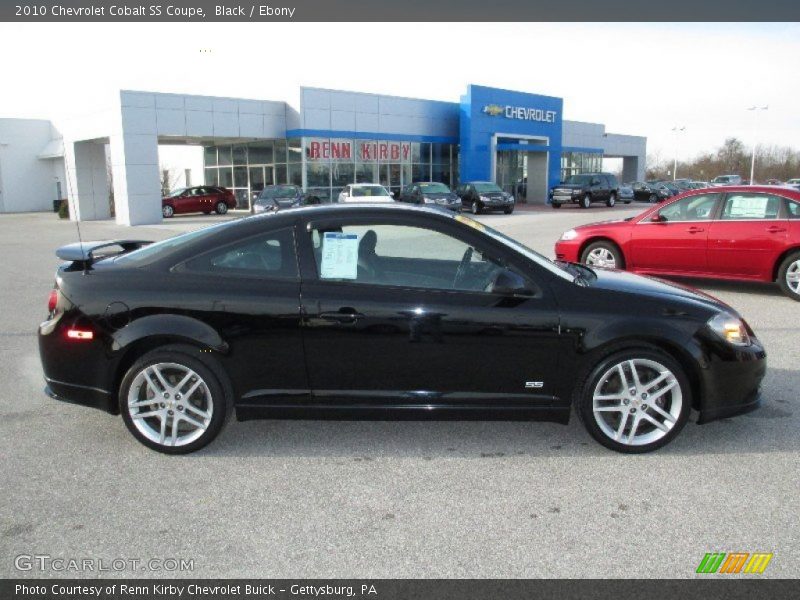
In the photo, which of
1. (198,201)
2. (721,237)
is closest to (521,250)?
(721,237)

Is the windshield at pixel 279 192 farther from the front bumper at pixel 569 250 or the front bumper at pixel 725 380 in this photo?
the front bumper at pixel 725 380

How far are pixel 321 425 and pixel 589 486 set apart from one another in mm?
1913

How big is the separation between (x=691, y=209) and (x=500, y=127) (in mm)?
32811

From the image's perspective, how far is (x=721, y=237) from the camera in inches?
350

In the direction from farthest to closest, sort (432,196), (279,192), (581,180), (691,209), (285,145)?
(581,180)
(285,145)
(432,196)
(279,192)
(691,209)

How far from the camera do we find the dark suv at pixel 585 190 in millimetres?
36344

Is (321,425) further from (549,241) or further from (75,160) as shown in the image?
(75,160)

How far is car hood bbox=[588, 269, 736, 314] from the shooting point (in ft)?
13.7

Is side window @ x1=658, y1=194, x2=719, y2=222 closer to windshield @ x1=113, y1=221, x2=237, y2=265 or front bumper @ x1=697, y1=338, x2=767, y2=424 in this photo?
front bumper @ x1=697, y1=338, x2=767, y2=424

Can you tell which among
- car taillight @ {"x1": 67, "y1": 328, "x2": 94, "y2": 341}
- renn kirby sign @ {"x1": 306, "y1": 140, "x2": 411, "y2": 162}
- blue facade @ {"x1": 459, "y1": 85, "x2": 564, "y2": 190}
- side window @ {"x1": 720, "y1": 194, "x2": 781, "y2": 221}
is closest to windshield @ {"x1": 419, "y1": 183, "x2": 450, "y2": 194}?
renn kirby sign @ {"x1": 306, "y1": 140, "x2": 411, "y2": 162}

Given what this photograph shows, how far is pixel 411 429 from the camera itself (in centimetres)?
452

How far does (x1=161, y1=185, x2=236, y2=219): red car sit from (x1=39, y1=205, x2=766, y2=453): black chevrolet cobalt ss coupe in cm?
2921

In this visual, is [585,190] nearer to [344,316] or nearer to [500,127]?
[500,127]

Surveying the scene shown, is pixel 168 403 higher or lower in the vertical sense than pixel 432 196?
lower
